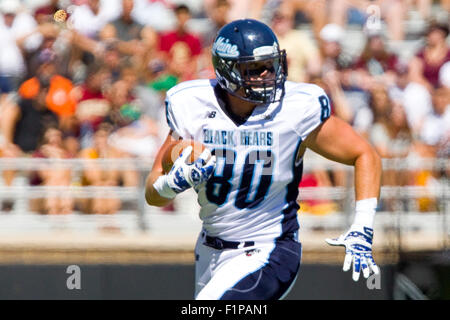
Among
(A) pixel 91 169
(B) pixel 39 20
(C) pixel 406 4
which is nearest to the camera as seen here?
(A) pixel 91 169

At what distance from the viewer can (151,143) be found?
8031 millimetres

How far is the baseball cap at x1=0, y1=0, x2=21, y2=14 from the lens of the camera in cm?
870

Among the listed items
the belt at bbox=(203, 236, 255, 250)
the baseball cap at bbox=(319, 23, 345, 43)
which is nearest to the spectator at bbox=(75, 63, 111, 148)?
the baseball cap at bbox=(319, 23, 345, 43)

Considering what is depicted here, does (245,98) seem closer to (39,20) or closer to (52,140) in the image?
(52,140)

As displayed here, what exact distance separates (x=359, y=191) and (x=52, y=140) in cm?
423

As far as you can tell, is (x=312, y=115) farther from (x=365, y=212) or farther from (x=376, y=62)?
(x=376, y=62)

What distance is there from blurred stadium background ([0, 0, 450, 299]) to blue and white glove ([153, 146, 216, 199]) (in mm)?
3125

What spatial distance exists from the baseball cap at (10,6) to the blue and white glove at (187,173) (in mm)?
4922

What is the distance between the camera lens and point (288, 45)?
8.70m

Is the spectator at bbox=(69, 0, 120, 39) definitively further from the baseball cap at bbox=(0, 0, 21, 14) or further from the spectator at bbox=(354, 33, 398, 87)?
the spectator at bbox=(354, 33, 398, 87)

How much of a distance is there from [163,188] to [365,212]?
1.06 m

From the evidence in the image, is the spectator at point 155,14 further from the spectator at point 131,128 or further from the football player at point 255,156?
the football player at point 255,156
